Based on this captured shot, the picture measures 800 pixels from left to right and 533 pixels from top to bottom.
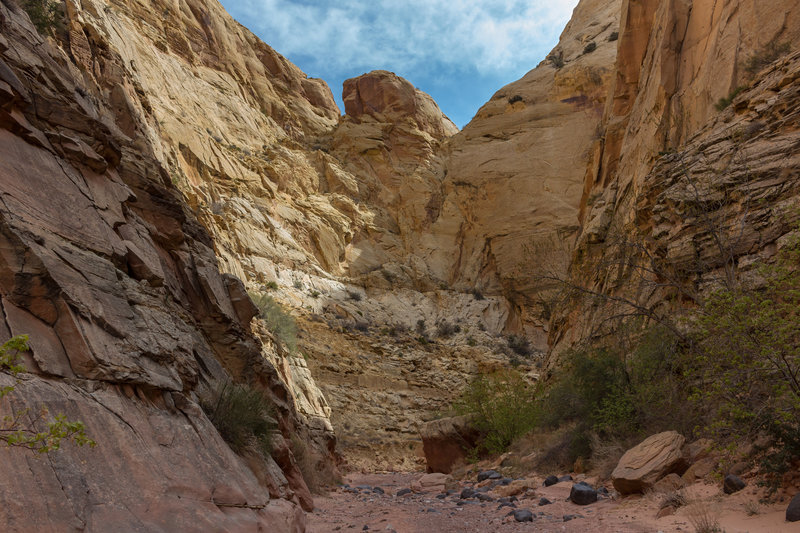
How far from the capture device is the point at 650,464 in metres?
6.16

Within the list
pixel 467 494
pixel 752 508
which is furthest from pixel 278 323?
pixel 752 508

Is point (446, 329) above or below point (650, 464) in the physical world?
above

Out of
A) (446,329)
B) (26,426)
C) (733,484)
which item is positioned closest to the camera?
(26,426)

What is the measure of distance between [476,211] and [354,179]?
1058cm

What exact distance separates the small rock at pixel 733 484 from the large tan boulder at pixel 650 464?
3.72 ft

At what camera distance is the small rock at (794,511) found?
3718 millimetres

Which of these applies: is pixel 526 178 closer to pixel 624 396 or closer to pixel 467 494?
pixel 624 396

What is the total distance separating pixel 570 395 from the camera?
11.4 metres

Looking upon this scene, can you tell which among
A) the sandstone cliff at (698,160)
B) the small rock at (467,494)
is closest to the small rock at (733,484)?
the sandstone cliff at (698,160)

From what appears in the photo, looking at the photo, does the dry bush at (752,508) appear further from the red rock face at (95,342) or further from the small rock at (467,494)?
the small rock at (467,494)

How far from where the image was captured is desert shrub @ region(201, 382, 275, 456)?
6.06 meters

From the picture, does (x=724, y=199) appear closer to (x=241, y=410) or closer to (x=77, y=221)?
(x=241, y=410)

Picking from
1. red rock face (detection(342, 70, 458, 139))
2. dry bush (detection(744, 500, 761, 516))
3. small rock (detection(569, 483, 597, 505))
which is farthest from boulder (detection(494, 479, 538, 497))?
red rock face (detection(342, 70, 458, 139))

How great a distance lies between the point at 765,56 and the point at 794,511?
10412 mm
